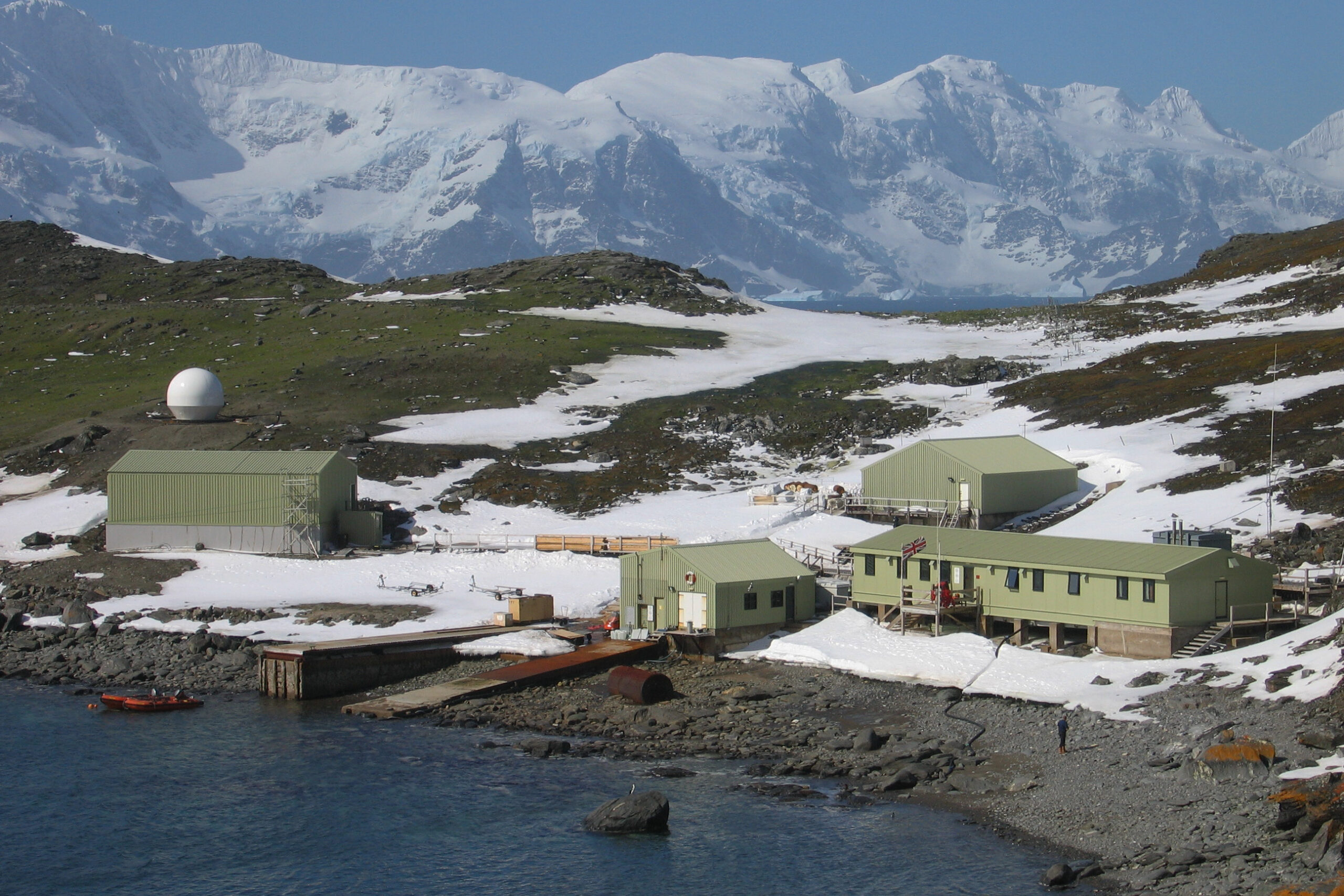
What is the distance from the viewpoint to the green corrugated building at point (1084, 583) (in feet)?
151

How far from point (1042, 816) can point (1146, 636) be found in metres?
13.4

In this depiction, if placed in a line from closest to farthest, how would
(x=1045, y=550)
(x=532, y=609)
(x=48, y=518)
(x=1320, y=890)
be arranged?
(x=1320, y=890) < (x=1045, y=550) < (x=532, y=609) < (x=48, y=518)

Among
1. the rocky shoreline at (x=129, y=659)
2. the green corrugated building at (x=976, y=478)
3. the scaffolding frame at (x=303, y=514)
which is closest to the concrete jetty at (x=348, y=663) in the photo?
the rocky shoreline at (x=129, y=659)

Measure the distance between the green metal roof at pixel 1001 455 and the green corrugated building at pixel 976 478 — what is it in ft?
0.13

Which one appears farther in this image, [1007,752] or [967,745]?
[967,745]

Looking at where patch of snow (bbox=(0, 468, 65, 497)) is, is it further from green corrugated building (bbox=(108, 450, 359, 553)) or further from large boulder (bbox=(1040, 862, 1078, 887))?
large boulder (bbox=(1040, 862, 1078, 887))

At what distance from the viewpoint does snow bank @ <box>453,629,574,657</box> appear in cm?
5416

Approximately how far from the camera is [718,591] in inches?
2132

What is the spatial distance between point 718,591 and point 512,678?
9160 mm

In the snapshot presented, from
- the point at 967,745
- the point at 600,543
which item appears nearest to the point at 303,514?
the point at 600,543

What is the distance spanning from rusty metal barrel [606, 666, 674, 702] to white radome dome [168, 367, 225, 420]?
57858 mm

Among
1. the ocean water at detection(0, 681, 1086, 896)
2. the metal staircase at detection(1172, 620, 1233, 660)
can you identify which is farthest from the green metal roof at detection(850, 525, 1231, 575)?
the ocean water at detection(0, 681, 1086, 896)

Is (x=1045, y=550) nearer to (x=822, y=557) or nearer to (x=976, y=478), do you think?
(x=822, y=557)

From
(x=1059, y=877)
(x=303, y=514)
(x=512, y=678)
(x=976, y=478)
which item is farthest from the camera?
(x=303, y=514)
